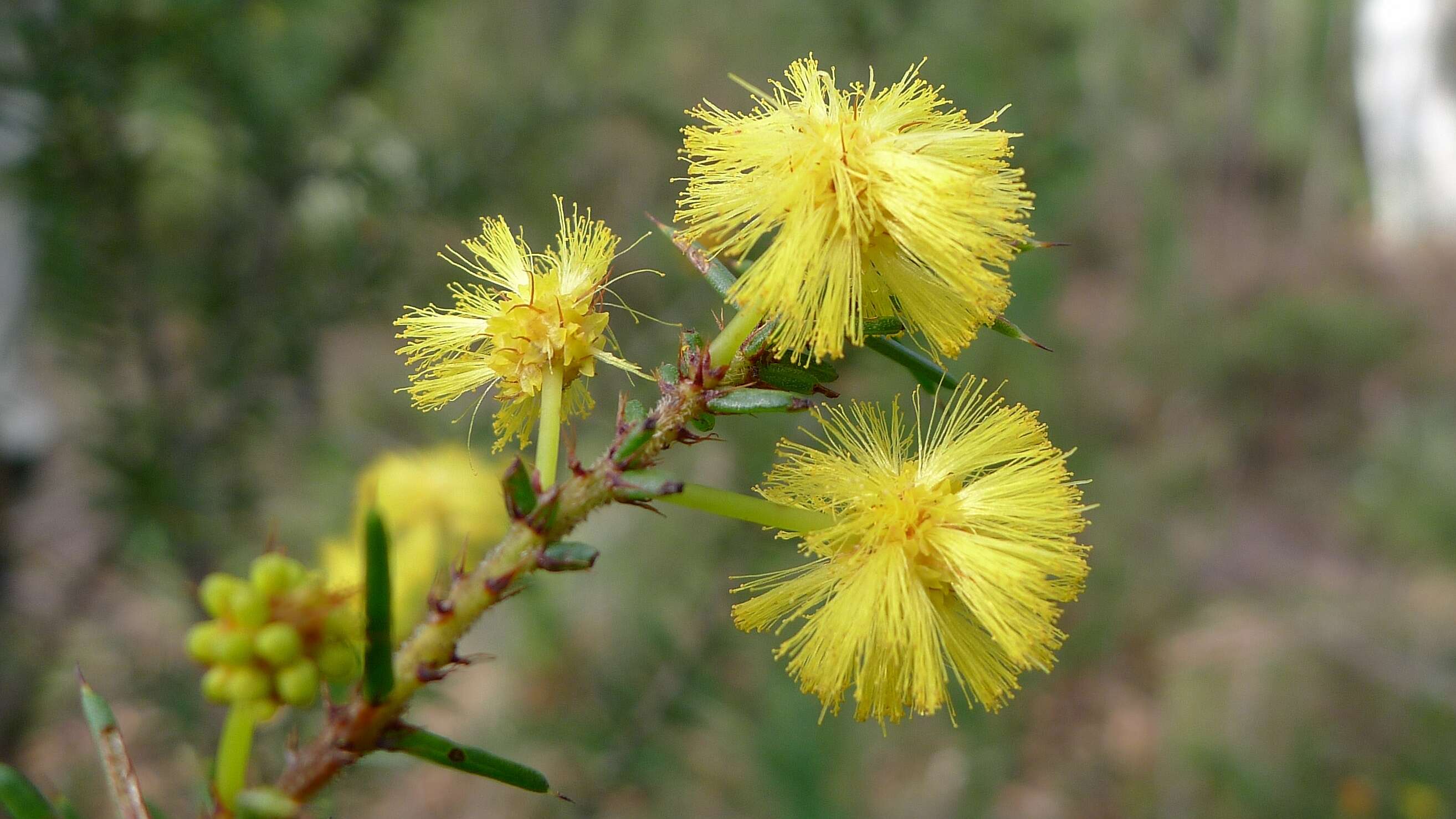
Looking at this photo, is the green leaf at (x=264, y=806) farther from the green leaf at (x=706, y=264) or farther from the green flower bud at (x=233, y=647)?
the green leaf at (x=706, y=264)

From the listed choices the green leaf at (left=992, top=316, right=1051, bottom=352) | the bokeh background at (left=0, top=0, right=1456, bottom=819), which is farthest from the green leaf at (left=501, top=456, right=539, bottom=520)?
the green leaf at (left=992, top=316, right=1051, bottom=352)

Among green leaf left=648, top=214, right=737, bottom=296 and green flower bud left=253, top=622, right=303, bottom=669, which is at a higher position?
green leaf left=648, top=214, right=737, bottom=296

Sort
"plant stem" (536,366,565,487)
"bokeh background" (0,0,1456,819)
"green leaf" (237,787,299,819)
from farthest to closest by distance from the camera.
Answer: "bokeh background" (0,0,1456,819) < "plant stem" (536,366,565,487) < "green leaf" (237,787,299,819)

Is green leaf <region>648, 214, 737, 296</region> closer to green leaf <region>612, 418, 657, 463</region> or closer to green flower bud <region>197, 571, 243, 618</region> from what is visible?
green leaf <region>612, 418, 657, 463</region>

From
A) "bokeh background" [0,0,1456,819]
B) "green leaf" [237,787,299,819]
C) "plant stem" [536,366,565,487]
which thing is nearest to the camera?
"green leaf" [237,787,299,819]

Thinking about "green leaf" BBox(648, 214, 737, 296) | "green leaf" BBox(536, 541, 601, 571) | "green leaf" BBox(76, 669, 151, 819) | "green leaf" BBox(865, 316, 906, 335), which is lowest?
"green leaf" BBox(76, 669, 151, 819)

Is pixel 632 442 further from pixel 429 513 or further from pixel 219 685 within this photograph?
pixel 429 513
